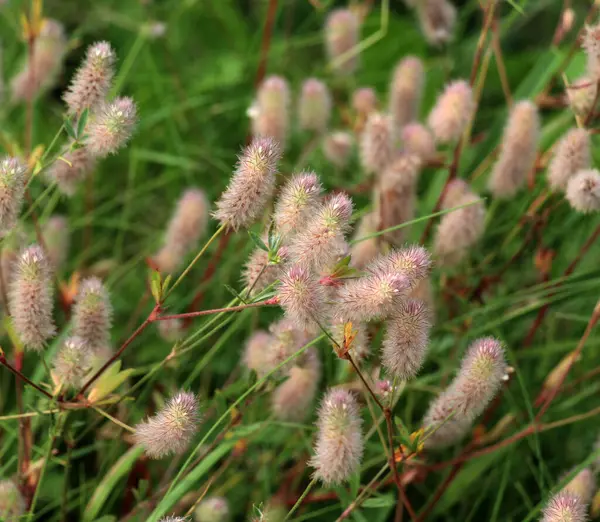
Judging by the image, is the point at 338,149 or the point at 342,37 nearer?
the point at 338,149

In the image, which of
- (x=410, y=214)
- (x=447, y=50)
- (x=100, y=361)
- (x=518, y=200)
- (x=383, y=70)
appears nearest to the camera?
(x=100, y=361)

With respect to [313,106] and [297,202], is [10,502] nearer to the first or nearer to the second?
[297,202]

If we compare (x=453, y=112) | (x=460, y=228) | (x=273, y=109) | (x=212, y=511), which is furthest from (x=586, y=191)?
(x=212, y=511)

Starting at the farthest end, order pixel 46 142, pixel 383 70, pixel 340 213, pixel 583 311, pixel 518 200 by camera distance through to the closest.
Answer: pixel 383 70 → pixel 46 142 → pixel 518 200 → pixel 583 311 → pixel 340 213

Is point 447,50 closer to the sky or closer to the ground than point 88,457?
closer to the sky

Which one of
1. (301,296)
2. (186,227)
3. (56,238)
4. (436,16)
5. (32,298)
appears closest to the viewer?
(301,296)

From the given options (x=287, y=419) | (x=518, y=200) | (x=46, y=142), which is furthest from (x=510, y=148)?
(x=46, y=142)

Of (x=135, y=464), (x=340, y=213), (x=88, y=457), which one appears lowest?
(x=88, y=457)

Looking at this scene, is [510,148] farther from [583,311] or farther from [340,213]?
[340,213]
